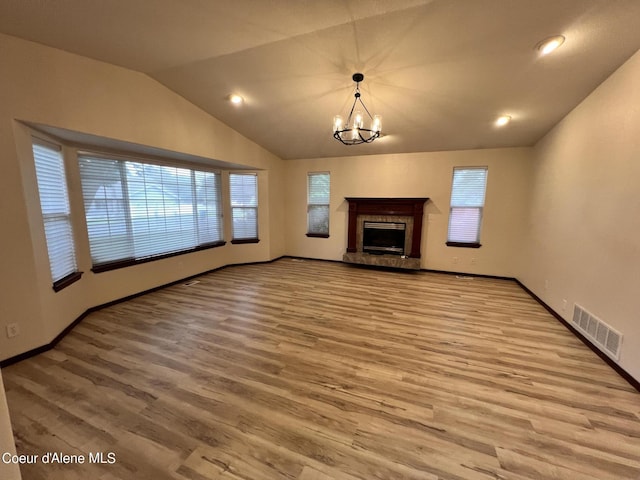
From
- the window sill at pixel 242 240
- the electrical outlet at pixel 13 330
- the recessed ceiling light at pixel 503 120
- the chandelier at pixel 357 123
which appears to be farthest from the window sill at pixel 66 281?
the recessed ceiling light at pixel 503 120

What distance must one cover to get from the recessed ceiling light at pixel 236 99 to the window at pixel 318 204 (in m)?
2.56

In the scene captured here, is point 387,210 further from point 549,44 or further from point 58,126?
point 58,126

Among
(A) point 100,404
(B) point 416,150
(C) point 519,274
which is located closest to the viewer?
(A) point 100,404

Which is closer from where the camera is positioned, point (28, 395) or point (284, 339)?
point (28, 395)

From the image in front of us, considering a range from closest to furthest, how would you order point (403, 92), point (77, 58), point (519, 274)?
point (77, 58)
point (403, 92)
point (519, 274)

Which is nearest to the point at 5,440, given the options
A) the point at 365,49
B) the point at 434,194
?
the point at 365,49

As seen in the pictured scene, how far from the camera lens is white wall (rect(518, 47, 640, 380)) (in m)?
2.16

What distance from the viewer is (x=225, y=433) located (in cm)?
159

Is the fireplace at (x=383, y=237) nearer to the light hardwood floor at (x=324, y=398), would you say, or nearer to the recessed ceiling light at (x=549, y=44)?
the light hardwood floor at (x=324, y=398)

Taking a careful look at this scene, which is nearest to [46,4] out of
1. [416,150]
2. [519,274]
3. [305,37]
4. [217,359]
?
[305,37]

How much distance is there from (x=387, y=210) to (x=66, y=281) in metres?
5.07

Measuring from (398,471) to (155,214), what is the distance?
4372 mm

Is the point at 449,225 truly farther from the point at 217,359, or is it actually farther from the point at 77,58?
the point at 77,58

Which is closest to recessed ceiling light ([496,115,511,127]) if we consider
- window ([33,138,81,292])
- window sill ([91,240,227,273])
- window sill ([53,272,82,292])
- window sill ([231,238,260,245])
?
window sill ([231,238,260,245])
